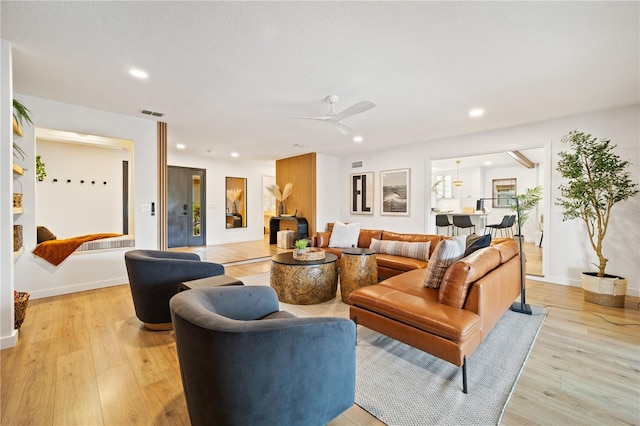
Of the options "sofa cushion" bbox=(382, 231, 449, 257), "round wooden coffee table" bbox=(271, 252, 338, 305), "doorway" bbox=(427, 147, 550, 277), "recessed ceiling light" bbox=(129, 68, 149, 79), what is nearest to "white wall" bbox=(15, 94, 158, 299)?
"recessed ceiling light" bbox=(129, 68, 149, 79)

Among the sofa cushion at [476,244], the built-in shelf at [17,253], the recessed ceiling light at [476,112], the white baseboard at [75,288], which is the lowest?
the white baseboard at [75,288]

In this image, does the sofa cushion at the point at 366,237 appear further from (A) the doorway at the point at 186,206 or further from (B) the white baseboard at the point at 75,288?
(A) the doorway at the point at 186,206

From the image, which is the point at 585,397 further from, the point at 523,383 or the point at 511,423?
the point at 511,423

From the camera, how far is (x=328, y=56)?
2.44 meters

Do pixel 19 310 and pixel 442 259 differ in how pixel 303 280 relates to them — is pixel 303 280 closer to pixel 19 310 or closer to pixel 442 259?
pixel 442 259

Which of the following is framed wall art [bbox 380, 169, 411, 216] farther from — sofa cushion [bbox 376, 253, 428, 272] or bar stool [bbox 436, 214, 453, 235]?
sofa cushion [bbox 376, 253, 428, 272]

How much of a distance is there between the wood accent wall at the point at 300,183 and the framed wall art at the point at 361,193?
1126mm

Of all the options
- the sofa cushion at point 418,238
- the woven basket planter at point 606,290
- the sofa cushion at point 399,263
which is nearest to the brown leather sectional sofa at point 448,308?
the sofa cushion at point 399,263

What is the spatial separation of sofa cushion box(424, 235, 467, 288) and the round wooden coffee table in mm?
1288

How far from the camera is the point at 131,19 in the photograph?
198cm

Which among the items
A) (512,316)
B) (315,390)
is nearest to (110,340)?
(315,390)

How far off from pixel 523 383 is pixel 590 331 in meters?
1.47

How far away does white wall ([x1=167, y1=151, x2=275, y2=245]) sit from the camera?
303 inches

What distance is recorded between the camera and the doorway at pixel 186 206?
7.24 metres
